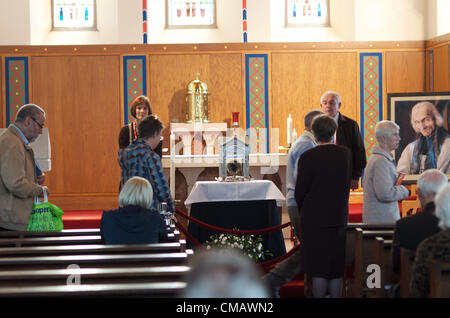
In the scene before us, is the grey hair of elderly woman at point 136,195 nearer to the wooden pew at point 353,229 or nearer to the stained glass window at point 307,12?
the wooden pew at point 353,229

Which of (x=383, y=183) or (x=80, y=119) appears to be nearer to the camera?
(x=383, y=183)

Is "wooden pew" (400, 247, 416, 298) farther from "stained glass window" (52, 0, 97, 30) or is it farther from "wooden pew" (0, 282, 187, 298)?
"stained glass window" (52, 0, 97, 30)

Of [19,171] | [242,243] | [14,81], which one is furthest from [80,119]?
[19,171]

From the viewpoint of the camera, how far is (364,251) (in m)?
4.57

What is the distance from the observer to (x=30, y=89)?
11023 mm

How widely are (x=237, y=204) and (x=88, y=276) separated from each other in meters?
3.91

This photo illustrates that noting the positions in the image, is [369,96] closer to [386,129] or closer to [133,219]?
[386,129]

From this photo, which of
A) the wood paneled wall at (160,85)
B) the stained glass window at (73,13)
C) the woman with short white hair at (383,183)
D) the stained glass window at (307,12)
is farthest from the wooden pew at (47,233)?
the stained glass window at (307,12)

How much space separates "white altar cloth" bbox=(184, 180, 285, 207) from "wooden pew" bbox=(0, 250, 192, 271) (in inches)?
127

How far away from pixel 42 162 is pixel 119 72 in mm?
2184

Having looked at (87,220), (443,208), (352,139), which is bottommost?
(87,220)

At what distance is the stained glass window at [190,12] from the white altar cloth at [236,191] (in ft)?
18.6

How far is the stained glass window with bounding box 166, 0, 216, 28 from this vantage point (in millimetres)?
11703
